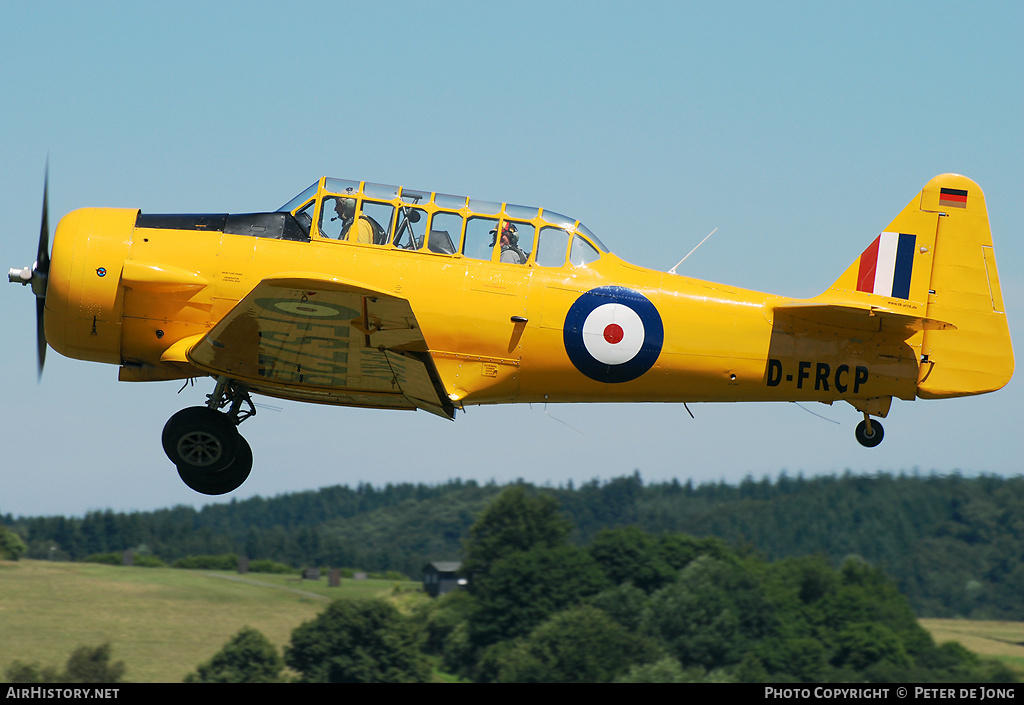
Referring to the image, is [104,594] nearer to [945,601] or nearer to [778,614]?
[778,614]

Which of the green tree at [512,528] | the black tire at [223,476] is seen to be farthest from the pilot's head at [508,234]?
the green tree at [512,528]

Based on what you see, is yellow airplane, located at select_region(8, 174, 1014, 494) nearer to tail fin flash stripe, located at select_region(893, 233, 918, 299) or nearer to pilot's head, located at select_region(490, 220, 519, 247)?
Answer: pilot's head, located at select_region(490, 220, 519, 247)

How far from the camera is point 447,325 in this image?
8.98 meters

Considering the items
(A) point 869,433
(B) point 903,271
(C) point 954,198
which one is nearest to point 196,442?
(A) point 869,433

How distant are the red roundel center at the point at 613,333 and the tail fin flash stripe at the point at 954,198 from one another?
360 cm

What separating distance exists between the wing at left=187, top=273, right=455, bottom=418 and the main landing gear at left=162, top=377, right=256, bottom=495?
1.27 feet

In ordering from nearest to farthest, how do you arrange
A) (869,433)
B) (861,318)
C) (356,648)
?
(861,318)
(869,433)
(356,648)

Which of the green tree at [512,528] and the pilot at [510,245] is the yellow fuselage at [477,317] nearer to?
the pilot at [510,245]

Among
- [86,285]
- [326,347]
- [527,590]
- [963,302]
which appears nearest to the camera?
[326,347]

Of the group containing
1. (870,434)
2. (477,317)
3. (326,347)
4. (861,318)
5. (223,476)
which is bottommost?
(223,476)

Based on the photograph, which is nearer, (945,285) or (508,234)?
(508,234)

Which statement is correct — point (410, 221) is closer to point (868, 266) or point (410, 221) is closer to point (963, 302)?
point (868, 266)

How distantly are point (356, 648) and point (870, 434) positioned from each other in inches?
985

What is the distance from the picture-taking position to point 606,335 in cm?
933
